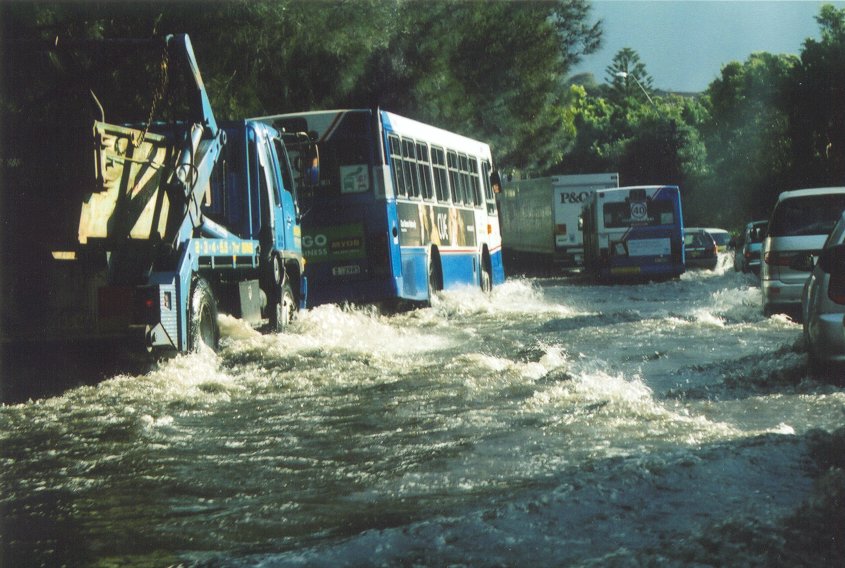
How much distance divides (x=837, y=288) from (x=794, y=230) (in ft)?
19.6

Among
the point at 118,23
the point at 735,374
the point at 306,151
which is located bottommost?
the point at 735,374

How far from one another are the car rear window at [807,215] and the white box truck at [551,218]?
24603 millimetres

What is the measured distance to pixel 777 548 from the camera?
5.27 metres

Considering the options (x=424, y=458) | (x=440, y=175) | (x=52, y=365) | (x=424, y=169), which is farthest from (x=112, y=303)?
(x=440, y=175)

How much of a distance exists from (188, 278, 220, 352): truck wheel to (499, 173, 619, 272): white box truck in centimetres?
2919

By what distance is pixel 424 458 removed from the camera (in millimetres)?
8023

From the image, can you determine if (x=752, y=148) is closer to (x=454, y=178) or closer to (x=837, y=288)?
(x=454, y=178)

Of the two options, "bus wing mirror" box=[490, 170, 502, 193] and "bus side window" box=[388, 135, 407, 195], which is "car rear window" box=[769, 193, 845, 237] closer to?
"bus side window" box=[388, 135, 407, 195]

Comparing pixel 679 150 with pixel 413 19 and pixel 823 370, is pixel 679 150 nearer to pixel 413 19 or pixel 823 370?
pixel 413 19

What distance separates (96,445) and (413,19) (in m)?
22.8

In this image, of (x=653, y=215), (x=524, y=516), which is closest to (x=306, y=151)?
(x=524, y=516)

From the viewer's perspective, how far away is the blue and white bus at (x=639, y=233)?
1320 inches

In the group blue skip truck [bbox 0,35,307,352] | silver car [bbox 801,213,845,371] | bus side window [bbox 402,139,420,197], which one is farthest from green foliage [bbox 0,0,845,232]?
silver car [bbox 801,213,845,371]

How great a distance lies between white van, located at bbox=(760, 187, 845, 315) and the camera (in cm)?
1647
